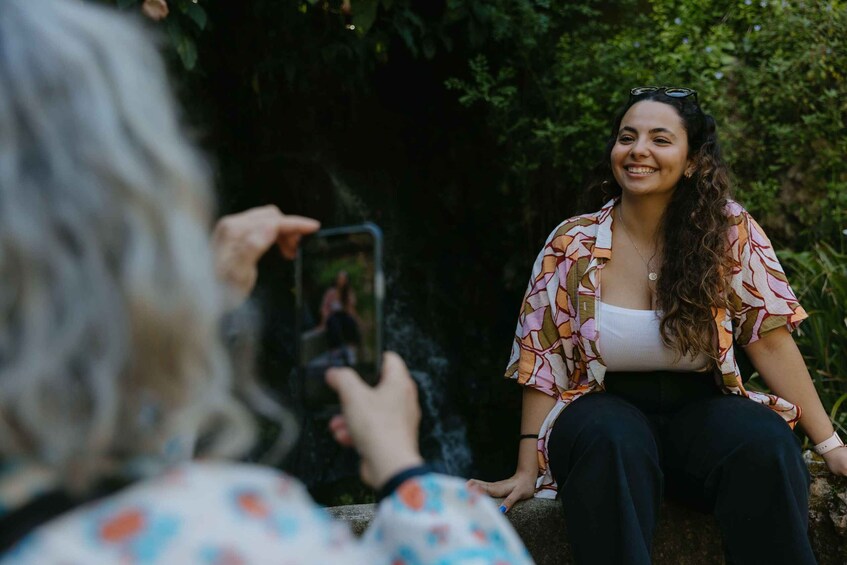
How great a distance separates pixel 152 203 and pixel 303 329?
1.22ft

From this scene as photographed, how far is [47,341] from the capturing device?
0.76 m

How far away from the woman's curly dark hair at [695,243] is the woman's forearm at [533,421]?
37cm

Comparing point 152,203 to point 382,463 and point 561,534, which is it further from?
point 561,534

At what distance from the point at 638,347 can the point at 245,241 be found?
1.41 meters

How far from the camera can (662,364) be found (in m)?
2.41

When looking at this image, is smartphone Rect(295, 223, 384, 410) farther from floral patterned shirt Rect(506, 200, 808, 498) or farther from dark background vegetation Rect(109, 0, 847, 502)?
dark background vegetation Rect(109, 0, 847, 502)

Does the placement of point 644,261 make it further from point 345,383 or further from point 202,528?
point 202,528

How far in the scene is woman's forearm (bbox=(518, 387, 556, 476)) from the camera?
2525 mm

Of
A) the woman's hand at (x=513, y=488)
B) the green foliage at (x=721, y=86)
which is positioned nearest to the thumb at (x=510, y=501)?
the woman's hand at (x=513, y=488)

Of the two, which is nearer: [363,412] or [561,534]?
[363,412]

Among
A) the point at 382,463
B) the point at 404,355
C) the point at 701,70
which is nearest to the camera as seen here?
the point at 382,463

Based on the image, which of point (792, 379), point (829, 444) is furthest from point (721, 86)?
point (829, 444)

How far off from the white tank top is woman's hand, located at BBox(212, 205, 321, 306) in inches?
52.7

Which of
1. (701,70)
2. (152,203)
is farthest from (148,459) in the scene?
(701,70)
